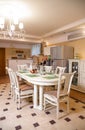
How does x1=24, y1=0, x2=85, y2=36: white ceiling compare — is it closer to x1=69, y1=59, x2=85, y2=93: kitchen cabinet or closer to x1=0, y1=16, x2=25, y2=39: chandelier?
x1=0, y1=16, x2=25, y2=39: chandelier

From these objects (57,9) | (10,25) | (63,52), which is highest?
(57,9)

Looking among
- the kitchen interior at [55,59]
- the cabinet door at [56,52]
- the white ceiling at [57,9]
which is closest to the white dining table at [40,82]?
the kitchen interior at [55,59]

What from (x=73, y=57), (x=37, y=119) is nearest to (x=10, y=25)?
(x=37, y=119)

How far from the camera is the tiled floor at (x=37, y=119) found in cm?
209

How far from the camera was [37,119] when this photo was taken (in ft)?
7.72

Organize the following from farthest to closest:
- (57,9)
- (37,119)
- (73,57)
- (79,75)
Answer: (73,57), (79,75), (57,9), (37,119)

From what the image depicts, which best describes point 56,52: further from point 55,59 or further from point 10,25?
point 10,25

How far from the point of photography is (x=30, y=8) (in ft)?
9.59

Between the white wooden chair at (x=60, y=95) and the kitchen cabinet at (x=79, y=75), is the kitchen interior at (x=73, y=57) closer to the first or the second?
the kitchen cabinet at (x=79, y=75)

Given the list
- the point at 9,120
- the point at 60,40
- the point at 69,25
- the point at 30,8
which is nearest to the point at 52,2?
the point at 30,8

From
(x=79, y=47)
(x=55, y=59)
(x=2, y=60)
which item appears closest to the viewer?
(x=79, y=47)

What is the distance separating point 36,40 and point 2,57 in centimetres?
348

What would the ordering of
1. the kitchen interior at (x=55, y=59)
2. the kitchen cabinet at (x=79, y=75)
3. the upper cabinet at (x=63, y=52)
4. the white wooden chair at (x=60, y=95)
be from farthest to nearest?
the upper cabinet at (x=63, y=52), the kitchen cabinet at (x=79, y=75), the white wooden chair at (x=60, y=95), the kitchen interior at (x=55, y=59)

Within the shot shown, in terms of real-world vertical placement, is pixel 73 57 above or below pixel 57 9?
below
